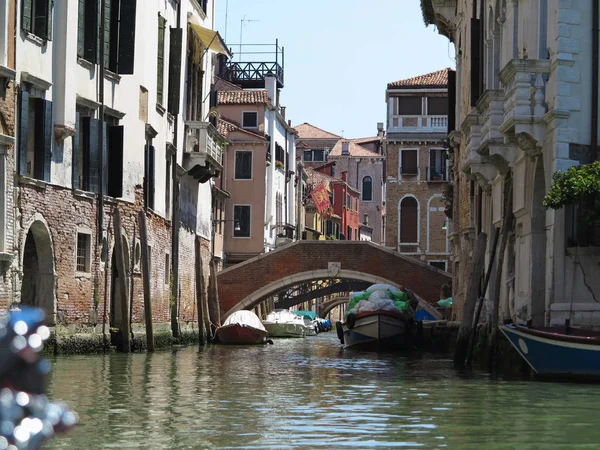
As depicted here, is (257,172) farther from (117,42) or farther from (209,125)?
(117,42)

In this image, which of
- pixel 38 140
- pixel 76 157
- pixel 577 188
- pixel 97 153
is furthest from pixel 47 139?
pixel 577 188

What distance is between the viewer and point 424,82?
1654 inches

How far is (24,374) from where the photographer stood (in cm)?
92

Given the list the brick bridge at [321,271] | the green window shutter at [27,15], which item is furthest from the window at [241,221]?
the green window shutter at [27,15]

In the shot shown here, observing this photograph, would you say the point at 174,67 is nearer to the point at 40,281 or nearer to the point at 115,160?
the point at 115,160

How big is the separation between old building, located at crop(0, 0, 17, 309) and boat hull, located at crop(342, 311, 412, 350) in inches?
443

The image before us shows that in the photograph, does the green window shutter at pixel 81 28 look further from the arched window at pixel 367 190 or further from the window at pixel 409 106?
the arched window at pixel 367 190

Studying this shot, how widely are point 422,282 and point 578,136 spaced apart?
18969 mm

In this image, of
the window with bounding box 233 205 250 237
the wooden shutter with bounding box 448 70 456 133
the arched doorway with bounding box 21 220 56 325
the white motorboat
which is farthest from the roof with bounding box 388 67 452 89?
the arched doorway with bounding box 21 220 56 325

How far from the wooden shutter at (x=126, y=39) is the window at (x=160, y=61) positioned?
347 cm

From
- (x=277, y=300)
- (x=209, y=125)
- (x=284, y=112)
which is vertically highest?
(x=284, y=112)

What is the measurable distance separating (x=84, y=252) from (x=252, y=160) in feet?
76.7

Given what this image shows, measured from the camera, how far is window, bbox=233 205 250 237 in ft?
131

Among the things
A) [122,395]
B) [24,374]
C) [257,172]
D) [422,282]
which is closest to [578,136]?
[122,395]
